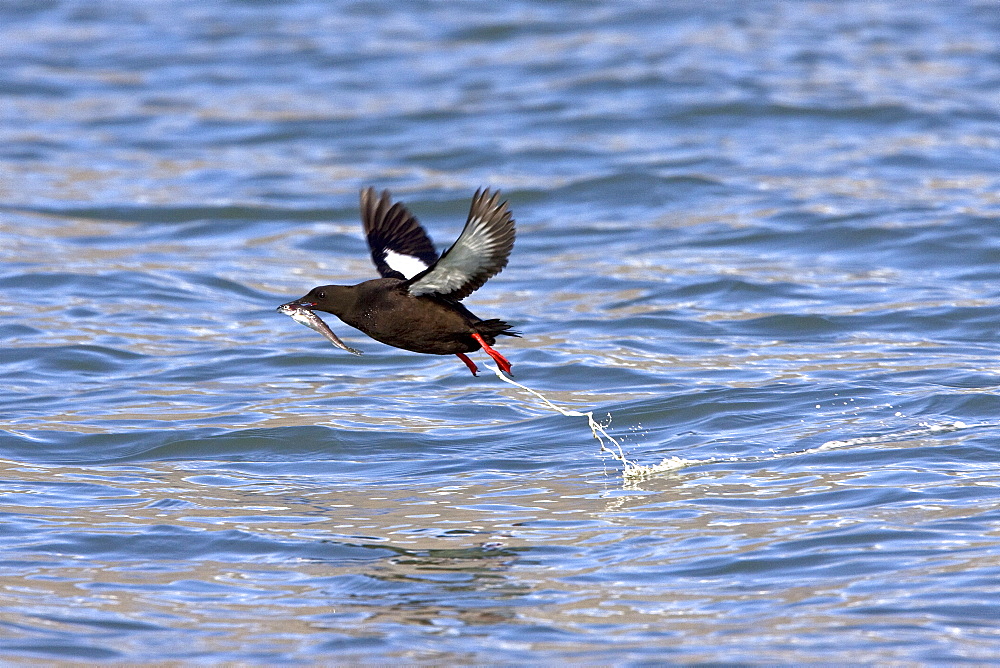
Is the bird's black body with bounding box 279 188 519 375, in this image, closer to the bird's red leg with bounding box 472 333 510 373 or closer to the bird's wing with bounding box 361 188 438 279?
the bird's red leg with bounding box 472 333 510 373

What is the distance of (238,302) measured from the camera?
10.5 meters

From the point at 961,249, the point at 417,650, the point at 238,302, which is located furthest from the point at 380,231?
the point at 961,249

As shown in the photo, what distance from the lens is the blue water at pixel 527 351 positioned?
17.6 ft

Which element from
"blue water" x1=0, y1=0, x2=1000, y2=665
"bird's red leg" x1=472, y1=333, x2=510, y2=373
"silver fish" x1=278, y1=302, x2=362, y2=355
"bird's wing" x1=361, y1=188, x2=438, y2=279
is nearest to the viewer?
"blue water" x1=0, y1=0, x2=1000, y2=665

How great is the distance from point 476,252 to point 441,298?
48 cm

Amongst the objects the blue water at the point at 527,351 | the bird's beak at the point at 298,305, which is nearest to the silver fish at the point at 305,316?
the bird's beak at the point at 298,305

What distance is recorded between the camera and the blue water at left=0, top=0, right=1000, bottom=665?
537 cm

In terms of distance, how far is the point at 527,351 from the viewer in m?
9.26

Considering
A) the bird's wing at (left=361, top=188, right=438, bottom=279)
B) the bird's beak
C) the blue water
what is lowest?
the blue water

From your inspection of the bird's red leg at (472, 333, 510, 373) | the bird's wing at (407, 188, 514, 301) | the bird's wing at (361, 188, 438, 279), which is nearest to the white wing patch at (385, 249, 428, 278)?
the bird's wing at (361, 188, 438, 279)

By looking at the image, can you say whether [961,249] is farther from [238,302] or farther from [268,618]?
[268,618]

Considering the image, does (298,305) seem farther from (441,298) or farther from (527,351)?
(527,351)

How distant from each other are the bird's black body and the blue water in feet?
2.76

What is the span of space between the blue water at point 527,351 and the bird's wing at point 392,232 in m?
1.07
